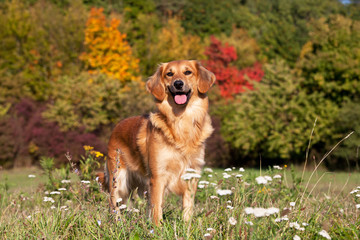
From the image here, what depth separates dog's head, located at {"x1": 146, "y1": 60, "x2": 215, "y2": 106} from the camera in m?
4.96

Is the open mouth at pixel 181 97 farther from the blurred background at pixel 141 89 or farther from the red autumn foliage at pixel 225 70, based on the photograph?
the red autumn foliage at pixel 225 70

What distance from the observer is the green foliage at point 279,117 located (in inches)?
1070

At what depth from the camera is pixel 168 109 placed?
16.5 ft

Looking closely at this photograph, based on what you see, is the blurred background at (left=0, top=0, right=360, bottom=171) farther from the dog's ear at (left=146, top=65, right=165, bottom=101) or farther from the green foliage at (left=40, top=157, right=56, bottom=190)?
the dog's ear at (left=146, top=65, right=165, bottom=101)

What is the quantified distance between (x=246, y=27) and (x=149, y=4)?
14377mm

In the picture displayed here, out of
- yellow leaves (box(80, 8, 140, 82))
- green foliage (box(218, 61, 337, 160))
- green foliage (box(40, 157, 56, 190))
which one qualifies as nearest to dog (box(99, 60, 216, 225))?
green foliage (box(40, 157, 56, 190))

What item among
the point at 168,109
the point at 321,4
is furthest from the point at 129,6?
the point at 168,109

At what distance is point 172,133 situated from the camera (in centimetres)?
487

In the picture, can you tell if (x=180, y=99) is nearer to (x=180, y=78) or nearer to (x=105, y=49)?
(x=180, y=78)

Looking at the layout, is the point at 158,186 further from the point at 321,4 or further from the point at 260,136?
the point at 321,4

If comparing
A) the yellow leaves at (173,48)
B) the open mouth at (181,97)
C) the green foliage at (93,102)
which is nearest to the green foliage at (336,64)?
the green foliage at (93,102)

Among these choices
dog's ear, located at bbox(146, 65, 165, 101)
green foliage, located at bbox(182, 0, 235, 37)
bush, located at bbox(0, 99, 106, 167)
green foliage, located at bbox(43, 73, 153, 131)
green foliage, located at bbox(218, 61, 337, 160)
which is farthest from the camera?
green foliage, located at bbox(182, 0, 235, 37)

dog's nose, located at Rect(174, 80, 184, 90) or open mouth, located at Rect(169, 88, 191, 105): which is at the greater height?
dog's nose, located at Rect(174, 80, 184, 90)

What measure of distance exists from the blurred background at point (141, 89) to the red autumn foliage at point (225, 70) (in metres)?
0.11
